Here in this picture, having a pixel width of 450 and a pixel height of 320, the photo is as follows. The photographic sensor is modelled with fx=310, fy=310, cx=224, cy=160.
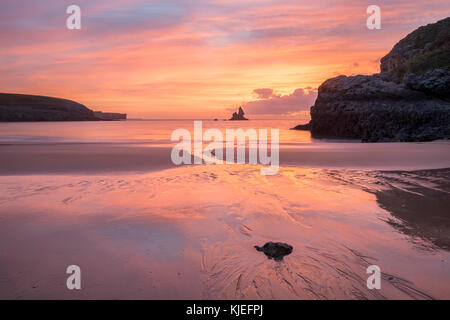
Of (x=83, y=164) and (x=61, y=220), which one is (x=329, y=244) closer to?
(x=61, y=220)

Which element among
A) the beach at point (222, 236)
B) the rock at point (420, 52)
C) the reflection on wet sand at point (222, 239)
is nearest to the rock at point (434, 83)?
the rock at point (420, 52)

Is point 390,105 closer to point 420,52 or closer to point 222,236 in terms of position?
point 420,52

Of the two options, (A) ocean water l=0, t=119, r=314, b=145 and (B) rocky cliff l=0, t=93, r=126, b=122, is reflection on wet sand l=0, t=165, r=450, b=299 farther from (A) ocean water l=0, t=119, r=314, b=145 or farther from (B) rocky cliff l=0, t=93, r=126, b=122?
(B) rocky cliff l=0, t=93, r=126, b=122

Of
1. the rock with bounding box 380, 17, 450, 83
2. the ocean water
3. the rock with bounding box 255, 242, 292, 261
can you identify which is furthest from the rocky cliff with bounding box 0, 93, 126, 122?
the rock with bounding box 255, 242, 292, 261

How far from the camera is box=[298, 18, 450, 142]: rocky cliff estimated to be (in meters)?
23.4

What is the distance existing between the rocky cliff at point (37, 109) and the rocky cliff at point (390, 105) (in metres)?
125

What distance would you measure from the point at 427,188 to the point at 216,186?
4690 millimetres

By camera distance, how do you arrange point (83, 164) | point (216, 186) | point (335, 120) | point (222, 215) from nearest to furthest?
point (222, 215) < point (216, 186) < point (83, 164) < point (335, 120)

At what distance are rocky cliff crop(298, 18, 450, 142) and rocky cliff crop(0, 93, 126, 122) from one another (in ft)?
410

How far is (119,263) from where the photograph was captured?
338 centimetres

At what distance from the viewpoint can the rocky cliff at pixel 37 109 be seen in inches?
4793

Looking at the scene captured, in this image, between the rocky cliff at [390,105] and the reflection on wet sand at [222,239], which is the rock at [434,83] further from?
the reflection on wet sand at [222,239]

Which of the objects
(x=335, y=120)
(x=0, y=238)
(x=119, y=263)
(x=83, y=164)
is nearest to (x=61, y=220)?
(x=0, y=238)

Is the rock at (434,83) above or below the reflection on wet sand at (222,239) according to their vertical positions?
above
